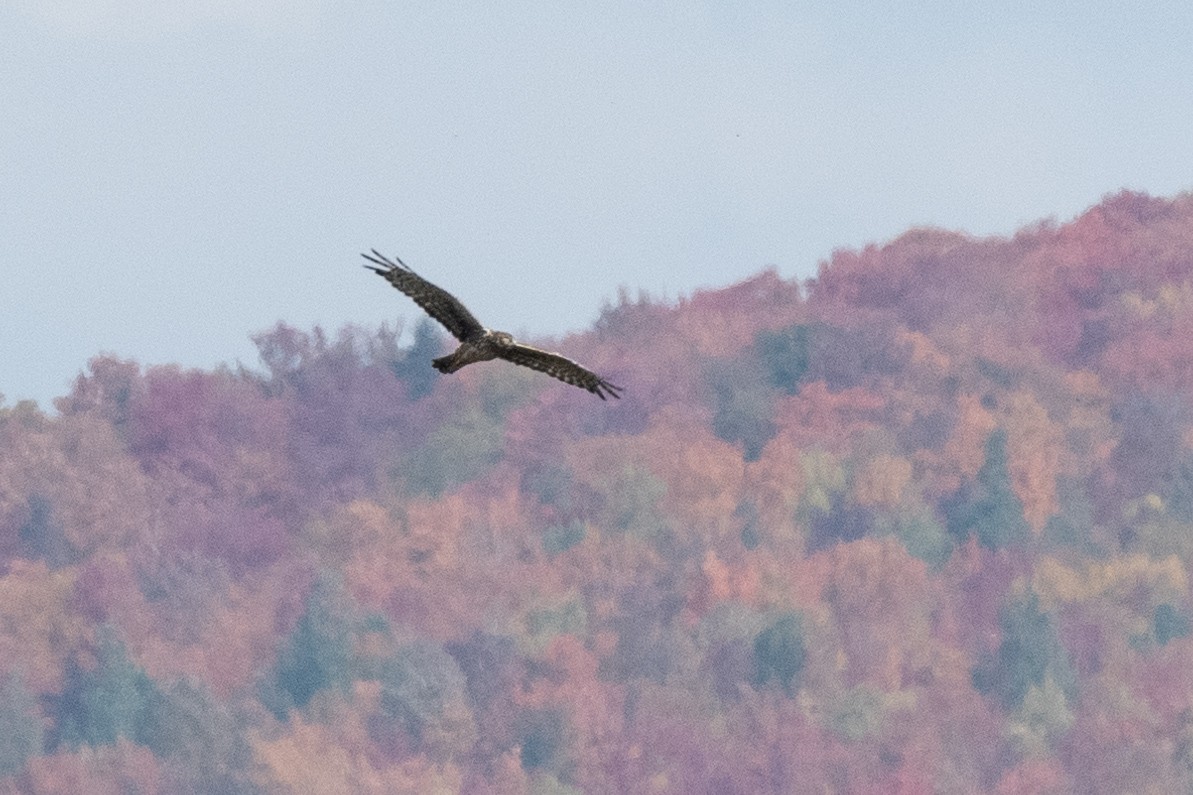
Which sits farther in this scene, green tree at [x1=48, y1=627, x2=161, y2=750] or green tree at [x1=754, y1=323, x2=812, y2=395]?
green tree at [x1=754, y1=323, x2=812, y2=395]

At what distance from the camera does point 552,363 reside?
2005 centimetres

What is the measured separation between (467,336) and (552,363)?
694 mm

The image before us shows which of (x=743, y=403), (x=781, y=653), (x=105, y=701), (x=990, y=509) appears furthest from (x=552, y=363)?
(x=743, y=403)

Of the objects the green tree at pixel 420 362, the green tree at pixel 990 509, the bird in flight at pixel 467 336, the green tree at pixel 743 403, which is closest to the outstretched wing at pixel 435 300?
the bird in flight at pixel 467 336

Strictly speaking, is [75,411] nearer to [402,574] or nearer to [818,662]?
[402,574]

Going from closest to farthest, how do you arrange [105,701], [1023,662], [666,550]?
[105,701], [1023,662], [666,550]

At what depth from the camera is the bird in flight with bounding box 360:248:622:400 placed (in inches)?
764

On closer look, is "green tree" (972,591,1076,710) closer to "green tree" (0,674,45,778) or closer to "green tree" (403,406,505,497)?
"green tree" (403,406,505,497)

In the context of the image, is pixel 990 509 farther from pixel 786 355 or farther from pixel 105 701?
pixel 105 701

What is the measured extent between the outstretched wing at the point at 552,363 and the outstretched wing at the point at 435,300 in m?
0.30

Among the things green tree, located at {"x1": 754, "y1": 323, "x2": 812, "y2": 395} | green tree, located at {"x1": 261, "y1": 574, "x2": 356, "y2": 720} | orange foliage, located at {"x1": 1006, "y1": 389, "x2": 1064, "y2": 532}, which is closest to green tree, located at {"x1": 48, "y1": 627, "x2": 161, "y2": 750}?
green tree, located at {"x1": 261, "y1": 574, "x2": 356, "y2": 720}

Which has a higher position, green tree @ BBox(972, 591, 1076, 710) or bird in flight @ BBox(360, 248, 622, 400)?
green tree @ BBox(972, 591, 1076, 710)

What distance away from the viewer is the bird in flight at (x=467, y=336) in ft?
63.7

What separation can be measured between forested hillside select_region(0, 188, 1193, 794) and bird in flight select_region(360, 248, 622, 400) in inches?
2552
